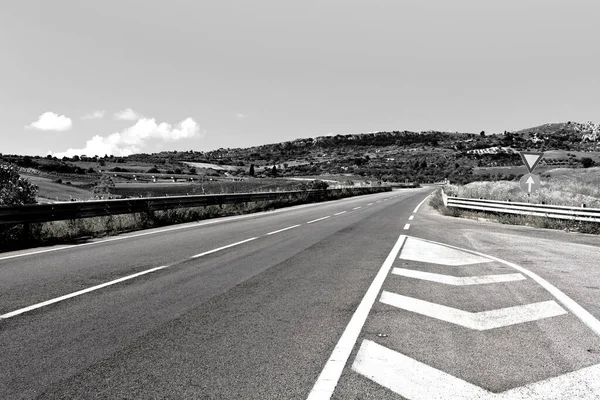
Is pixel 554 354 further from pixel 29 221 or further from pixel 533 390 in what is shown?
pixel 29 221

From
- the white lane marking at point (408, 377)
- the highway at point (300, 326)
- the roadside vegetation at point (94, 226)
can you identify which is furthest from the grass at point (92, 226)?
the white lane marking at point (408, 377)

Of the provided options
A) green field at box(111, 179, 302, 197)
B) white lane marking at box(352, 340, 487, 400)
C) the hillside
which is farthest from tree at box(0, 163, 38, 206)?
the hillside

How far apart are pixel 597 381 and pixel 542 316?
5.96 ft

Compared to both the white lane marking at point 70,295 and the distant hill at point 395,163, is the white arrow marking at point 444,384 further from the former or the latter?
the distant hill at point 395,163

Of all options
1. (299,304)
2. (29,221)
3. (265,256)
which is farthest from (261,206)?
(299,304)

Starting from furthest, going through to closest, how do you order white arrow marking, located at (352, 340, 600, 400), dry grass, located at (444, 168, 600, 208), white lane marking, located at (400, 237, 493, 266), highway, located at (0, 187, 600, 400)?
dry grass, located at (444, 168, 600, 208) → white lane marking, located at (400, 237, 493, 266) → highway, located at (0, 187, 600, 400) → white arrow marking, located at (352, 340, 600, 400)

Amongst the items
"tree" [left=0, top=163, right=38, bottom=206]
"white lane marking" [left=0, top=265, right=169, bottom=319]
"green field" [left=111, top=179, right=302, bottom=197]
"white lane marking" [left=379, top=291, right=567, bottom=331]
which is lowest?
"green field" [left=111, top=179, right=302, bottom=197]

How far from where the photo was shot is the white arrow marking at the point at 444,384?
3.32 metres

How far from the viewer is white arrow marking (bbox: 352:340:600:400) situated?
10.9 feet

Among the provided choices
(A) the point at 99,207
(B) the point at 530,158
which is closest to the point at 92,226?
(A) the point at 99,207

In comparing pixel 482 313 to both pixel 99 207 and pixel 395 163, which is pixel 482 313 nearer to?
pixel 99 207

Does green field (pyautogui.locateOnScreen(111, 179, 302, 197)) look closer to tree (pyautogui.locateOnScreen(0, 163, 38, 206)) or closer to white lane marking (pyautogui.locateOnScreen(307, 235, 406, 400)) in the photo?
tree (pyautogui.locateOnScreen(0, 163, 38, 206))

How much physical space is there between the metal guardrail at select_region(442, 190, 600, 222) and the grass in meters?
12.6

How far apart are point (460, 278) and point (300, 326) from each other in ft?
12.2
